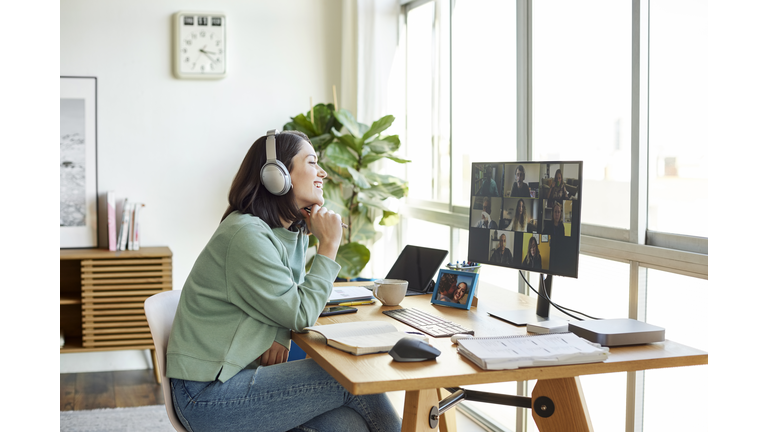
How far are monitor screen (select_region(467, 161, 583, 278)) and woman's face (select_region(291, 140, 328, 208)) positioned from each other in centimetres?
49

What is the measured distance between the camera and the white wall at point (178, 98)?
3928mm

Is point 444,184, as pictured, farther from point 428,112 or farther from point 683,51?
point 683,51

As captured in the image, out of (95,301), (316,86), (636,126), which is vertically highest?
(316,86)

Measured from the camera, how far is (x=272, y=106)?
418 cm

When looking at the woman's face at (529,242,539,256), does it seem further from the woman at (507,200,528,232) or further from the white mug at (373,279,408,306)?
the white mug at (373,279,408,306)

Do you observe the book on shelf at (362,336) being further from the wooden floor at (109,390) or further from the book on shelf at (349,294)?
the wooden floor at (109,390)

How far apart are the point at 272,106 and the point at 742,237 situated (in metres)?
3.55

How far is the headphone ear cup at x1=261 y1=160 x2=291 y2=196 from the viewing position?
5.64 ft

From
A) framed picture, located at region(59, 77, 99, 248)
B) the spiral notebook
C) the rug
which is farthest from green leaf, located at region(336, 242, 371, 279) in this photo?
the spiral notebook

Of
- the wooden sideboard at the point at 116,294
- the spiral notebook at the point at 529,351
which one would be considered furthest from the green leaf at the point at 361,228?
the spiral notebook at the point at 529,351

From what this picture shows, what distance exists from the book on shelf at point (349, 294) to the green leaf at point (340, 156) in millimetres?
1326

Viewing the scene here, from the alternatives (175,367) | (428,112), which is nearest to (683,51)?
(175,367)

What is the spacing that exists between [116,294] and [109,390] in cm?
55
